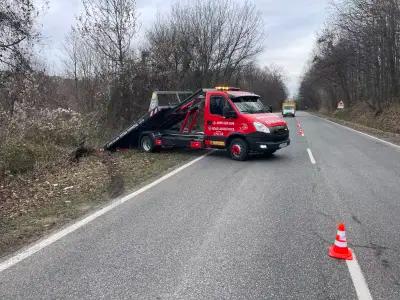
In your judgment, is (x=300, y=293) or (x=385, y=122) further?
(x=385, y=122)

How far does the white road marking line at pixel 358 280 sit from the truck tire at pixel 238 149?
27.6 feet

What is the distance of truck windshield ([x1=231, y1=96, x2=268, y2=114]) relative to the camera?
45.4ft

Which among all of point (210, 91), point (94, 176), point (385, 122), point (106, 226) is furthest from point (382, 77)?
point (106, 226)

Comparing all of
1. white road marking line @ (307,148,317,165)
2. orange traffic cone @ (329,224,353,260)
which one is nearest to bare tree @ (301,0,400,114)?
white road marking line @ (307,148,317,165)

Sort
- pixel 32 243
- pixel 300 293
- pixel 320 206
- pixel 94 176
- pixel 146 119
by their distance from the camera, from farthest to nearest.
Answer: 1. pixel 146 119
2. pixel 94 176
3. pixel 320 206
4. pixel 32 243
5. pixel 300 293

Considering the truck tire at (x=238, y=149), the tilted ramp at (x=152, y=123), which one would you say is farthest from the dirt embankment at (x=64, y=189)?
the truck tire at (x=238, y=149)

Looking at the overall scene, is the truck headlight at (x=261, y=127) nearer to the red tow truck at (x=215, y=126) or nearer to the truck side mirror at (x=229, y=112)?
the red tow truck at (x=215, y=126)

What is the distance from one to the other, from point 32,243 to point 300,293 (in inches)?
137

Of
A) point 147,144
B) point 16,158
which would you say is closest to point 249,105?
point 147,144

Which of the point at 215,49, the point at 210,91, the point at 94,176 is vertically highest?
the point at 215,49

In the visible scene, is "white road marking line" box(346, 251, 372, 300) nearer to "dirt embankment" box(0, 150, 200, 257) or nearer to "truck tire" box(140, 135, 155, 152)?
"dirt embankment" box(0, 150, 200, 257)

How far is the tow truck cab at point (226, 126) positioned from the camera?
43.6 feet

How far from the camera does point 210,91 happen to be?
14.2 m

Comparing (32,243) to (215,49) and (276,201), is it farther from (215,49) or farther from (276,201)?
(215,49)
